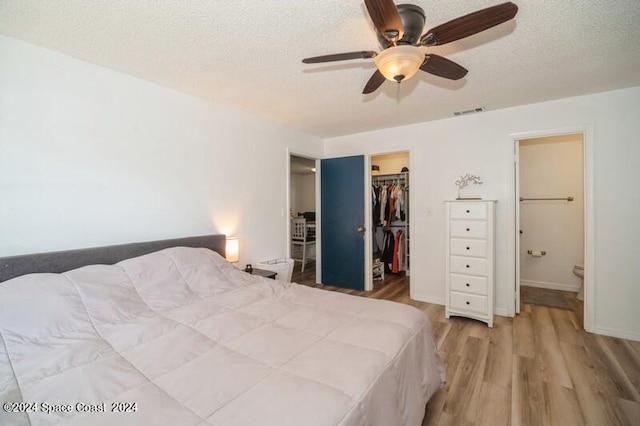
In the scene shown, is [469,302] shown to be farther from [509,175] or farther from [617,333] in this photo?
[509,175]

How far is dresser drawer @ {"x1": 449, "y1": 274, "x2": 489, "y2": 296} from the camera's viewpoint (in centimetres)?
→ 302

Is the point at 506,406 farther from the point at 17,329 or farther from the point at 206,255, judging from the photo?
the point at 17,329

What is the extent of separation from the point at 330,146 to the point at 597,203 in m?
3.30

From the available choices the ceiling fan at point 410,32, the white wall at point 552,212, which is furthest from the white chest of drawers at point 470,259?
the ceiling fan at point 410,32

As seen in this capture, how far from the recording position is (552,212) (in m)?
4.13

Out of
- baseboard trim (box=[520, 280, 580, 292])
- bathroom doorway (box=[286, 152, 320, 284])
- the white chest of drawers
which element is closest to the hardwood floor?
the white chest of drawers

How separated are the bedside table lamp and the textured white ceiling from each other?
1.46 metres

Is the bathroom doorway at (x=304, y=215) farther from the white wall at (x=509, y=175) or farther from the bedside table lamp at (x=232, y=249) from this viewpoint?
the white wall at (x=509, y=175)

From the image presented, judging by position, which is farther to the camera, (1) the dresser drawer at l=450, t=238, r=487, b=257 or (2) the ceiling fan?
(1) the dresser drawer at l=450, t=238, r=487, b=257

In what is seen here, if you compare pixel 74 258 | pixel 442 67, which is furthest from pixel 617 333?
pixel 74 258

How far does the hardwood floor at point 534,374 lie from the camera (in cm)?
169

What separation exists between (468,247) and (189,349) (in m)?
2.92

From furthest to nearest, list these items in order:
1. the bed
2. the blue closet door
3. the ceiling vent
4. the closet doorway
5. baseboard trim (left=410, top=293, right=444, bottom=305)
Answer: the closet doorway, the blue closet door, baseboard trim (left=410, top=293, right=444, bottom=305), the ceiling vent, the bed

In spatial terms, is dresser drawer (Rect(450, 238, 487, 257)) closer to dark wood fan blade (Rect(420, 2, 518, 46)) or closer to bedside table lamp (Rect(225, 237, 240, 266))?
dark wood fan blade (Rect(420, 2, 518, 46))
